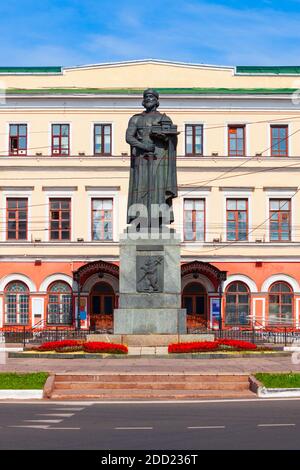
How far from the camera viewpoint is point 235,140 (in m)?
54.2

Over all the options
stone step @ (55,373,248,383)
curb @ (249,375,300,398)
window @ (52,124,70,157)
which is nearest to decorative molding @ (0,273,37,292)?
Answer: window @ (52,124,70,157)

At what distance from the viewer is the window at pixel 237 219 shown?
53.4 m

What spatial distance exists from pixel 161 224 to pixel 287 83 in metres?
29.2

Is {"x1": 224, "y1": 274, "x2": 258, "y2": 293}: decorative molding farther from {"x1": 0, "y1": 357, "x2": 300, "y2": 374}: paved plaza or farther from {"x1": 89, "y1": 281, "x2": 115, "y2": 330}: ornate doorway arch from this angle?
{"x1": 0, "y1": 357, "x2": 300, "y2": 374}: paved plaza

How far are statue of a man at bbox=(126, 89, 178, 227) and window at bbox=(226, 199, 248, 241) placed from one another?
81.7ft

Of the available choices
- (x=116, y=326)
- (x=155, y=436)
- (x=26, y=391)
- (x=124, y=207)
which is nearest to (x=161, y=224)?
(x=116, y=326)

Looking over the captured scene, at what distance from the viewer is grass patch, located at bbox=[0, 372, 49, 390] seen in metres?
19.5

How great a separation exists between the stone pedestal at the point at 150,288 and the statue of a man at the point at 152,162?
1005 millimetres

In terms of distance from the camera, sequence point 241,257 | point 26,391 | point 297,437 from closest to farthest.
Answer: point 297,437 < point 26,391 < point 241,257

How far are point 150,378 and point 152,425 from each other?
20.8ft

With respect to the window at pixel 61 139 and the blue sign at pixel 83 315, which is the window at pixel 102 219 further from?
the blue sign at pixel 83 315

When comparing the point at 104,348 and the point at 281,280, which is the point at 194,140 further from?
the point at 104,348
